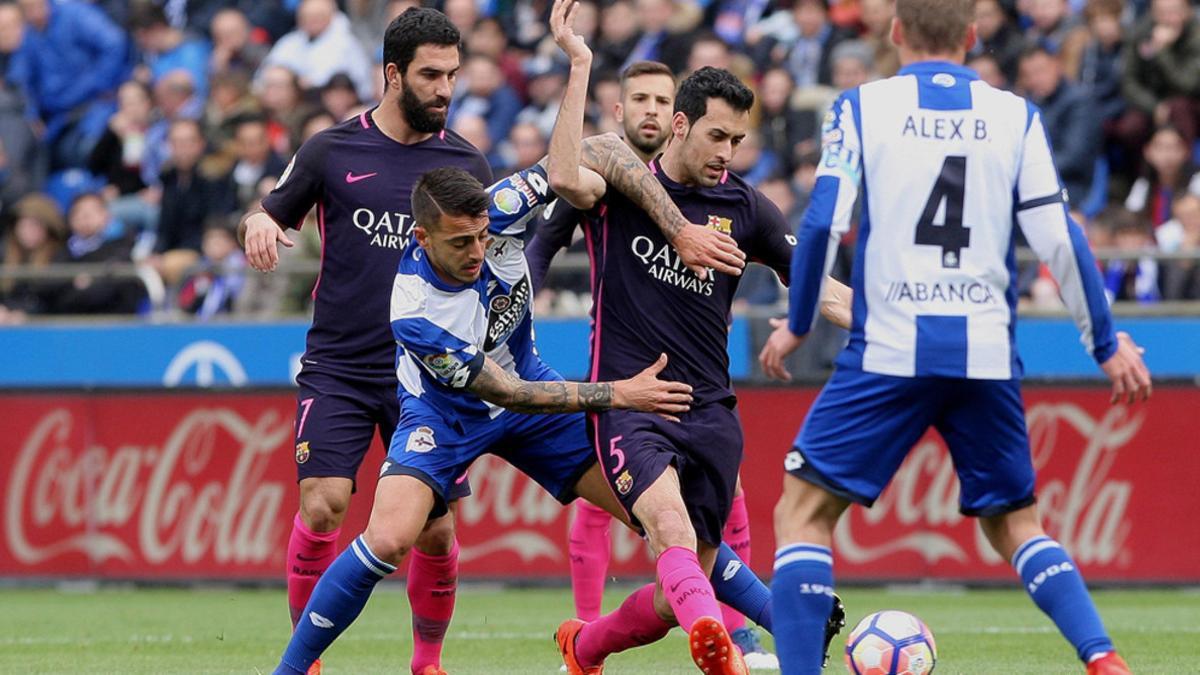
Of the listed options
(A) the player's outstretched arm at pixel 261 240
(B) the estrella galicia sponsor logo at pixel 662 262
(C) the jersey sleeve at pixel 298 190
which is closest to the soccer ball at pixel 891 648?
(B) the estrella galicia sponsor logo at pixel 662 262

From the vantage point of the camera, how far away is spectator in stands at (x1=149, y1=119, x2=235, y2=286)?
17.4m

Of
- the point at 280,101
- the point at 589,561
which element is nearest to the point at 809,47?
the point at 280,101

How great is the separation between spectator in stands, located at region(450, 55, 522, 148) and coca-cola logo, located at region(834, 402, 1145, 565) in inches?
223

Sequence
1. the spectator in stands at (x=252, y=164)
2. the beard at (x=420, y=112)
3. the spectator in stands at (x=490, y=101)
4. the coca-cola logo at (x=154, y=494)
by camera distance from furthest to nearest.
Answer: the spectator in stands at (x=490, y=101), the spectator in stands at (x=252, y=164), the coca-cola logo at (x=154, y=494), the beard at (x=420, y=112)

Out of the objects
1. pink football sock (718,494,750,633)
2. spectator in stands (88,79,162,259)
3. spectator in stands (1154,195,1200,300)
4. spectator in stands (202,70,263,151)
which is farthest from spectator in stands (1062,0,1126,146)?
spectator in stands (88,79,162,259)

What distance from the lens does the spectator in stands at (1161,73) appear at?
49.2 ft

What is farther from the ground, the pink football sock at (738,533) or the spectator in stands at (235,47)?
the spectator in stands at (235,47)

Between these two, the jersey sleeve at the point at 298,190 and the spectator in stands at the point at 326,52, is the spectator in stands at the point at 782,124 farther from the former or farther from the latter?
the jersey sleeve at the point at 298,190

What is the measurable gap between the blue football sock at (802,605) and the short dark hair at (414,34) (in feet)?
9.30

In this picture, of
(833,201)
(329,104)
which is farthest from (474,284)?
(329,104)

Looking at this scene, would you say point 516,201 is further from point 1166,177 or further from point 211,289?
point 211,289

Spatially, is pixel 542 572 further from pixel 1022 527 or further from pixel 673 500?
pixel 1022 527

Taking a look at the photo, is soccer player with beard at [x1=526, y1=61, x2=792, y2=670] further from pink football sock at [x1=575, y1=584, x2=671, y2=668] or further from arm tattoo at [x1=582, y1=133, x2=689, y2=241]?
arm tattoo at [x1=582, y1=133, x2=689, y2=241]

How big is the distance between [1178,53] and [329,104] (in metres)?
7.07
